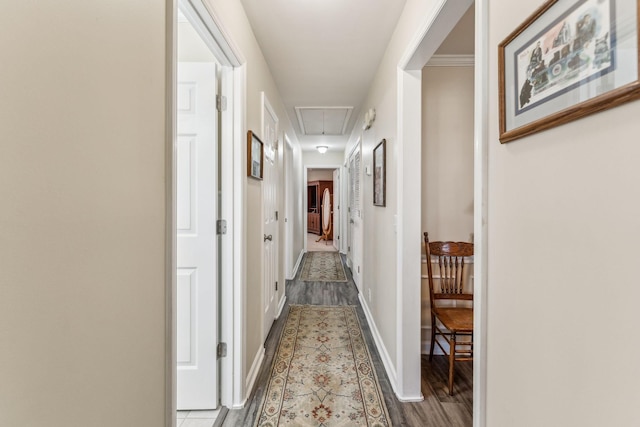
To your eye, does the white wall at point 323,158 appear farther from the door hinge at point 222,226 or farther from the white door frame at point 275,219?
the door hinge at point 222,226

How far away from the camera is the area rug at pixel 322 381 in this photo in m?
1.69

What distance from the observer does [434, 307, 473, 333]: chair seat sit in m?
1.90

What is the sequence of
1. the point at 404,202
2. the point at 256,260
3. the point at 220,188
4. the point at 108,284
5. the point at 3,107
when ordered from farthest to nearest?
the point at 256,260
the point at 404,202
the point at 220,188
the point at 108,284
the point at 3,107

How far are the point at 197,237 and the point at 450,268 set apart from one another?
1.87 meters

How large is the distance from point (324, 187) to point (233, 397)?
27.7 ft

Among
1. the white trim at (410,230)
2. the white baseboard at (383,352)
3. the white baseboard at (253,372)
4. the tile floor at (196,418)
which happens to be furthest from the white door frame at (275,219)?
the white trim at (410,230)

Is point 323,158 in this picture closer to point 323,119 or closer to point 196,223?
point 323,119

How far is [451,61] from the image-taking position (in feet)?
7.76

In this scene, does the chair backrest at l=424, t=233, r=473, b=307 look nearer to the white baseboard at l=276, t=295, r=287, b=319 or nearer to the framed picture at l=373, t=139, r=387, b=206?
the framed picture at l=373, t=139, r=387, b=206

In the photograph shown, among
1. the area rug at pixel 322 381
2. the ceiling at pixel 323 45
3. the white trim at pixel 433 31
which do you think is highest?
the ceiling at pixel 323 45

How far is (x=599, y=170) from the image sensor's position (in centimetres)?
56

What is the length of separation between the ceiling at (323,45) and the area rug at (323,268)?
8.54 ft

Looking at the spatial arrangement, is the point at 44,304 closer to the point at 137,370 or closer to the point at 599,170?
the point at 137,370

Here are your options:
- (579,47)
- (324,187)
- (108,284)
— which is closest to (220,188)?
(108,284)
